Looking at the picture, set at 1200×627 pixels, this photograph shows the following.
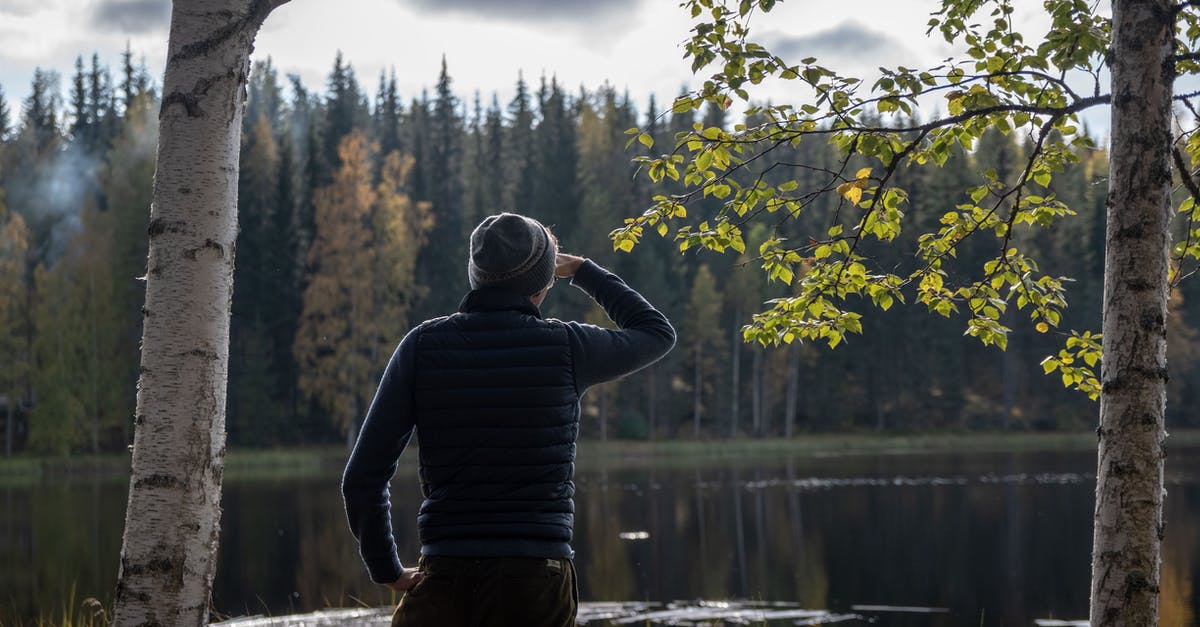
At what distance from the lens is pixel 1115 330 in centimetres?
371

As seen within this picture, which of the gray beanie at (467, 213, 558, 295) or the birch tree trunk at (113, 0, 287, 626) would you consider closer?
the gray beanie at (467, 213, 558, 295)

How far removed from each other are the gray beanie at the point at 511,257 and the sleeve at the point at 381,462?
237mm

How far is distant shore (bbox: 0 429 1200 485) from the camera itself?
36156mm

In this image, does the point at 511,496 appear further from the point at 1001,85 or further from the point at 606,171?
the point at 606,171

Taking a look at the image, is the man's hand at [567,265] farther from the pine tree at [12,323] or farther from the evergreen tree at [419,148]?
the evergreen tree at [419,148]

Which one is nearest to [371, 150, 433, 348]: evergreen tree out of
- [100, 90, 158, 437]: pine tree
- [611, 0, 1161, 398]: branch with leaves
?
[100, 90, 158, 437]: pine tree

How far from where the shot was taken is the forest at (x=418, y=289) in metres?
40.5

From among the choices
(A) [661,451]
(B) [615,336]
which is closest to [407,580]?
(B) [615,336]

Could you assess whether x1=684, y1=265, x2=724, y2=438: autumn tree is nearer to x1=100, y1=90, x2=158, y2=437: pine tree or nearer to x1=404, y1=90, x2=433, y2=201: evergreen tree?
x1=404, y1=90, x2=433, y2=201: evergreen tree

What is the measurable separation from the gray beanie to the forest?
35.1m

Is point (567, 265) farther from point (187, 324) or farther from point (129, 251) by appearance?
point (129, 251)

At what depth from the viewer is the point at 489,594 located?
108 inches

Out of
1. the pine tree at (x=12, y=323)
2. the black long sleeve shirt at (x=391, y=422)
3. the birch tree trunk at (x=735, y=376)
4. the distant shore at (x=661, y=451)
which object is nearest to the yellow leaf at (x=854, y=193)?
the black long sleeve shirt at (x=391, y=422)

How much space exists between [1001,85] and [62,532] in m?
19.6
